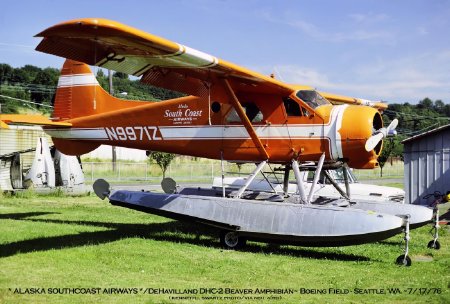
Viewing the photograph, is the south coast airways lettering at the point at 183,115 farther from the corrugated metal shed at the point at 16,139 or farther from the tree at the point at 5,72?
the tree at the point at 5,72

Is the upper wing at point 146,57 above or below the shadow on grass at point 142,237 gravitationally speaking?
above

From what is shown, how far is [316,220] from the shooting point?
9102 mm

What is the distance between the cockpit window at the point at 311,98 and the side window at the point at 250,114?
95 centimetres

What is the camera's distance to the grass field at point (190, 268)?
252 inches

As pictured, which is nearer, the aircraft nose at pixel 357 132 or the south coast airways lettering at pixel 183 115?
the aircraft nose at pixel 357 132

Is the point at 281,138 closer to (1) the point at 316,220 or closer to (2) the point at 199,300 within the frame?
(1) the point at 316,220

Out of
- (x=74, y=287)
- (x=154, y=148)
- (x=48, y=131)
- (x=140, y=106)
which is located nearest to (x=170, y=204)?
(x=154, y=148)

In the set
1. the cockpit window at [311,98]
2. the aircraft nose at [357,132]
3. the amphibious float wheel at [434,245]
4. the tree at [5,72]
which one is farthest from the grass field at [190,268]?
the tree at [5,72]

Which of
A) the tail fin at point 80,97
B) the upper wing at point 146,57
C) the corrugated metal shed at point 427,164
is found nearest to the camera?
the upper wing at point 146,57

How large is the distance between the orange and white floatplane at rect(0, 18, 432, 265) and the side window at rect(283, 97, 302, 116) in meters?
0.02

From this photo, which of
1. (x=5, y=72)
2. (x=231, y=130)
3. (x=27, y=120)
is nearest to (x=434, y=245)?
(x=231, y=130)

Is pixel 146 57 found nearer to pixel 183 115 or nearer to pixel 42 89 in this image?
pixel 183 115

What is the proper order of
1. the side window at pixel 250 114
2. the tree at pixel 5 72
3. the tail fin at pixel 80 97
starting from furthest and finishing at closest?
the tree at pixel 5 72
the tail fin at pixel 80 97
the side window at pixel 250 114

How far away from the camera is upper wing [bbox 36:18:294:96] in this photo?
7246 millimetres
